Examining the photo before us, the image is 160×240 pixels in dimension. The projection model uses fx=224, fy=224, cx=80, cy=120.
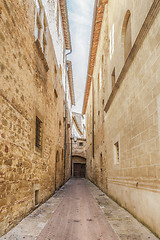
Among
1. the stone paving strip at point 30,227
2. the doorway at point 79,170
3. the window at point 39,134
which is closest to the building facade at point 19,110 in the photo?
the window at point 39,134

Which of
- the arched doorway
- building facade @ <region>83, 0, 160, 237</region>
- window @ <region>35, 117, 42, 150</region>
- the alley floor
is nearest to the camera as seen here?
the alley floor

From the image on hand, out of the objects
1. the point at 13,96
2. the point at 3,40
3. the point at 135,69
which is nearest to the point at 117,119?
the point at 135,69

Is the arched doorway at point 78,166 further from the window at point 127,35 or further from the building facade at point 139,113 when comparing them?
the window at point 127,35

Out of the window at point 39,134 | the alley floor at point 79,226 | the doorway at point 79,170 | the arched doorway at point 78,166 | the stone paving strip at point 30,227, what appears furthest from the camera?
the doorway at point 79,170

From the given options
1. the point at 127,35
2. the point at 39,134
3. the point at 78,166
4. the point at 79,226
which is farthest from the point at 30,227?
the point at 78,166

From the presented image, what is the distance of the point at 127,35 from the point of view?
7.28m

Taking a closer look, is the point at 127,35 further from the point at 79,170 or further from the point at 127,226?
the point at 79,170

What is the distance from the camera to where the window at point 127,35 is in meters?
7.01

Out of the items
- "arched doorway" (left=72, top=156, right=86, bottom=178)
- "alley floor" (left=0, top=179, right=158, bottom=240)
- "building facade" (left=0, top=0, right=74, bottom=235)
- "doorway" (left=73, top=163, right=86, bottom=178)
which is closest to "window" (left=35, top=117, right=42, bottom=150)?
"building facade" (left=0, top=0, right=74, bottom=235)

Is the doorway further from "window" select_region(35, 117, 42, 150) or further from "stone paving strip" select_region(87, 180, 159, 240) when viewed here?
"stone paving strip" select_region(87, 180, 159, 240)

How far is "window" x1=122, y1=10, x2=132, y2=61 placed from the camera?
7010mm

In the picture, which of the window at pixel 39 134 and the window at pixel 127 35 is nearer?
the window at pixel 127 35

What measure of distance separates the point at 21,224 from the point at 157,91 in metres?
3.91

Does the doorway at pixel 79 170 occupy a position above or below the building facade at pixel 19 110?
below
